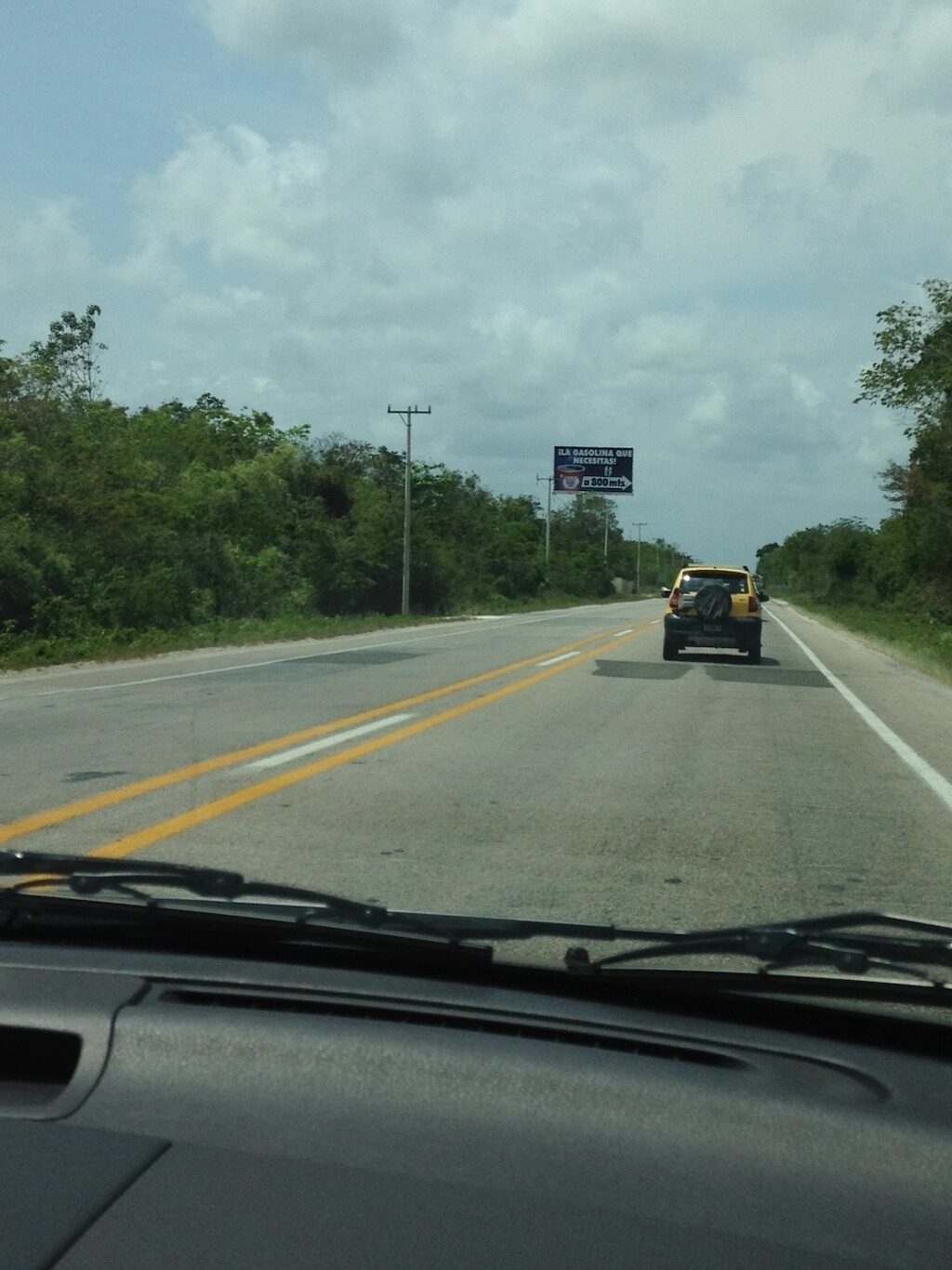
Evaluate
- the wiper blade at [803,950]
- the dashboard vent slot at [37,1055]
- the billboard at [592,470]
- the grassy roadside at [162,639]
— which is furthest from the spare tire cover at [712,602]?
the billboard at [592,470]

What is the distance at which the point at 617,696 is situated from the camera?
16.9 meters

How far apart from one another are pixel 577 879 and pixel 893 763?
18.6 feet

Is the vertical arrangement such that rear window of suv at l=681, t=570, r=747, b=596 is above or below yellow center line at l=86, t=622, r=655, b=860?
above

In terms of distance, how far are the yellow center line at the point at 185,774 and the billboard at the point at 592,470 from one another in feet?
156

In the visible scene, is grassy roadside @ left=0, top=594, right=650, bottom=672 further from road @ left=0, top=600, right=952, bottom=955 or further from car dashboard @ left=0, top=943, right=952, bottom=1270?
car dashboard @ left=0, top=943, right=952, bottom=1270

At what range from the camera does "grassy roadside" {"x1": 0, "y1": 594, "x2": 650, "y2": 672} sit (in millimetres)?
23641

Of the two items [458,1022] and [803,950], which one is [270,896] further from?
[803,950]

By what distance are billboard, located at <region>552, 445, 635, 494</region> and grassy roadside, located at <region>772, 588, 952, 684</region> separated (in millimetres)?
11051

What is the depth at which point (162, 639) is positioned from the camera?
28.9 metres

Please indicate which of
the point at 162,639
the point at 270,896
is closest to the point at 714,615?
the point at 162,639

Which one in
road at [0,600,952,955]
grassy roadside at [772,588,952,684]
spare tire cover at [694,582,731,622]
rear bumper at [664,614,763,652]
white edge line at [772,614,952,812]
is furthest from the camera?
grassy roadside at [772,588,952,684]

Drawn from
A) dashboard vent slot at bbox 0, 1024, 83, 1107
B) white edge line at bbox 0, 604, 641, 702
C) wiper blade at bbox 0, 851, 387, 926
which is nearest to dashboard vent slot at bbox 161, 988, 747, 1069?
dashboard vent slot at bbox 0, 1024, 83, 1107

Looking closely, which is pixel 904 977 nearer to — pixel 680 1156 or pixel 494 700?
pixel 680 1156

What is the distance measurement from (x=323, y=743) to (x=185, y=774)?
6.69ft
